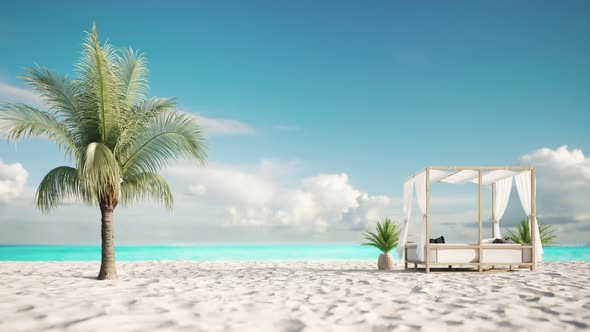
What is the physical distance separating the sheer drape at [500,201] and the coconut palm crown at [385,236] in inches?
92.4

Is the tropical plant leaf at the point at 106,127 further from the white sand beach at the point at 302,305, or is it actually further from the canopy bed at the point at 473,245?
the canopy bed at the point at 473,245

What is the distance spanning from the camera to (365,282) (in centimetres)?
779

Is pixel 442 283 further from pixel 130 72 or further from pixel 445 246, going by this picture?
pixel 130 72

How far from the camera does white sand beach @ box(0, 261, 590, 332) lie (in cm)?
457

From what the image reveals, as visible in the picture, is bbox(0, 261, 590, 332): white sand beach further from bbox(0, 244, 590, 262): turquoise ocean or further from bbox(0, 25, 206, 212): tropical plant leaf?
bbox(0, 244, 590, 262): turquoise ocean

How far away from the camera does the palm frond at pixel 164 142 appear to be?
9.16m

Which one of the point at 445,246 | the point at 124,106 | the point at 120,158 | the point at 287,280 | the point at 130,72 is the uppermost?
the point at 130,72

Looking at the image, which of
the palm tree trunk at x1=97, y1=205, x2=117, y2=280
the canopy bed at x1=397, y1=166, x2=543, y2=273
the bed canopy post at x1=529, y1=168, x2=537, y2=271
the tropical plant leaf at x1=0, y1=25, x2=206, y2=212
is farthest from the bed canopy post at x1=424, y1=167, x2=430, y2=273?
the palm tree trunk at x1=97, y1=205, x2=117, y2=280

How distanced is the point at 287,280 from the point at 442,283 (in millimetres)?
2561

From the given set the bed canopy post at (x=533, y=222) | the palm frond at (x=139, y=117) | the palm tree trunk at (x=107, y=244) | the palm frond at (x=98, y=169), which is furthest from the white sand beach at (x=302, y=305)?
the palm frond at (x=139, y=117)

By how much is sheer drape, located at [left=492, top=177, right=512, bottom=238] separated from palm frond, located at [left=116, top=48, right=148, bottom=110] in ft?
26.7

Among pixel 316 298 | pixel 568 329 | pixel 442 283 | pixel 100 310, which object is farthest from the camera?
pixel 442 283

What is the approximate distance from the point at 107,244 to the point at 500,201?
8673 mm

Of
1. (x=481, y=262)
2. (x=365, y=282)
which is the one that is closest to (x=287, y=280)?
(x=365, y=282)
